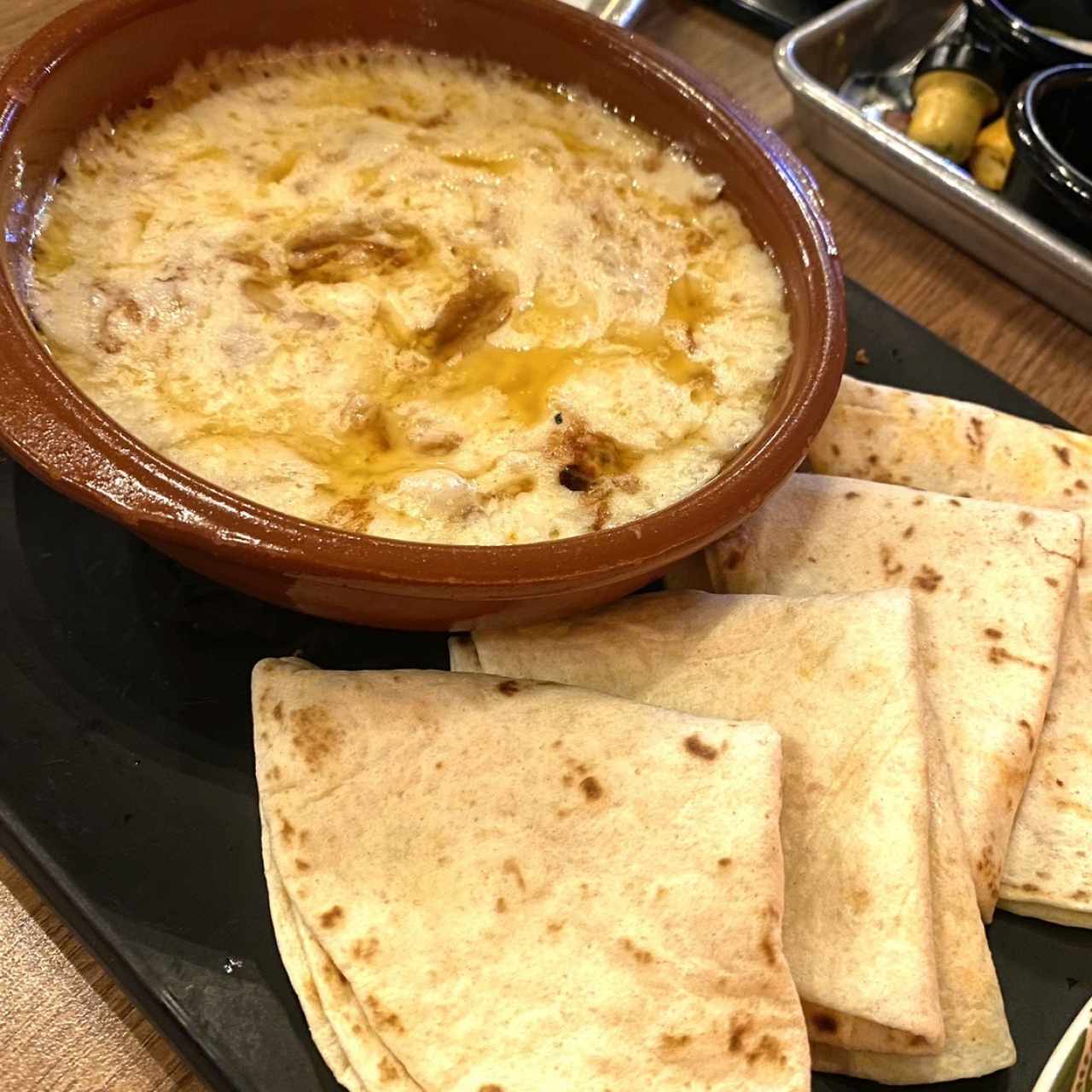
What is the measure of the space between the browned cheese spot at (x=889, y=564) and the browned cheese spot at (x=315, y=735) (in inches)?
40.4

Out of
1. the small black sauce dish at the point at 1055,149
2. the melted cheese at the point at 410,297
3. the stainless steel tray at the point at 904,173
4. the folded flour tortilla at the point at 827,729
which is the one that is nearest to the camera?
the folded flour tortilla at the point at 827,729

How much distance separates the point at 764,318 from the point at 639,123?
619 millimetres

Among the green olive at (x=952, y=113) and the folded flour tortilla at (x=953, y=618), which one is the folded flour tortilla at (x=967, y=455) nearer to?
the folded flour tortilla at (x=953, y=618)

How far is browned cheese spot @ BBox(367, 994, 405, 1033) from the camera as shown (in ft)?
4.74

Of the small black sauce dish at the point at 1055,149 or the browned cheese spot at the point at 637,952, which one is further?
the small black sauce dish at the point at 1055,149

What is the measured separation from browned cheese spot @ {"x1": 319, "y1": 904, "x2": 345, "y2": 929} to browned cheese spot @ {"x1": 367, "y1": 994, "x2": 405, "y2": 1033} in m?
0.12

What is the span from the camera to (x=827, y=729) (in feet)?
5.68

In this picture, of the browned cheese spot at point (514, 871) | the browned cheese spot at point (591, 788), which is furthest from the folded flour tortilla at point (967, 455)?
the browned cheese spot at point (514, 871)

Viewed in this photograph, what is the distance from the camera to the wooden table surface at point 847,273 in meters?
1.57

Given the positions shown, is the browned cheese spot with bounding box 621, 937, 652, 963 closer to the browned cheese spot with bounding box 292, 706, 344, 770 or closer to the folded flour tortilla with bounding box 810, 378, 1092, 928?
the browned cheese spot with bounding box 292, 706, 344, 770

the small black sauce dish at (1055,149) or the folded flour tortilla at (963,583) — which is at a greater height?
the small black sauce dish at (1055,149)

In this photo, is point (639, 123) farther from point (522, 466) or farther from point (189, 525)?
point (189, 525)

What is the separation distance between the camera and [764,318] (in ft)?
7.22

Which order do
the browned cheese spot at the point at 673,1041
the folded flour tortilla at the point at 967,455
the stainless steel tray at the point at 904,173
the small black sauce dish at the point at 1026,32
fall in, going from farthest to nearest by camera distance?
the small black sauce dish at the point at 1026,32
the stainless steel tray at the point at 904,173
the folded flour tortilla at the point at 967,455
the browned cheese spot at the point at 673,1041
